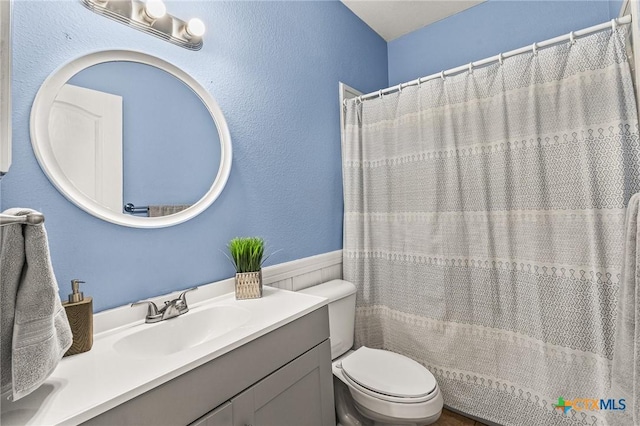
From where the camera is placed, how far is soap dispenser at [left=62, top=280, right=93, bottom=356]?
0.84 meters

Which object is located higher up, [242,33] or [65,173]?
[242,33]

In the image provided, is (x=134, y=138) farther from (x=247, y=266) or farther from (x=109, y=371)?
(x=109, y=371)

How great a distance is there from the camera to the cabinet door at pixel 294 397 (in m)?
0.88

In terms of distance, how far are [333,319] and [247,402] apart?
0.81m

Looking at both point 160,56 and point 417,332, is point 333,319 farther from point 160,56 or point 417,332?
point 160,56

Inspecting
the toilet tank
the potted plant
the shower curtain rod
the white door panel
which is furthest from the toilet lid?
the shower curtain rod

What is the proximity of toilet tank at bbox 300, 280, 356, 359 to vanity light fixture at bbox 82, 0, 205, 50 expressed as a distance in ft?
4.24

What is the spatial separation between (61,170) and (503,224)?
183 cm

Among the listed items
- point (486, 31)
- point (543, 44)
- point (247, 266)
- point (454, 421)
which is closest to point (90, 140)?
point (247, 266)

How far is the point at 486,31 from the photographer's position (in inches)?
83.5

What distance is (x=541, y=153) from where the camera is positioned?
1.42m

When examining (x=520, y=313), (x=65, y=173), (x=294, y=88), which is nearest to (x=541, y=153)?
(x=520, y=313)

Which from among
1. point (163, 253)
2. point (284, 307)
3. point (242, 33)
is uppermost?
point (242, 33)

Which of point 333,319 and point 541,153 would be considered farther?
point 333,319
